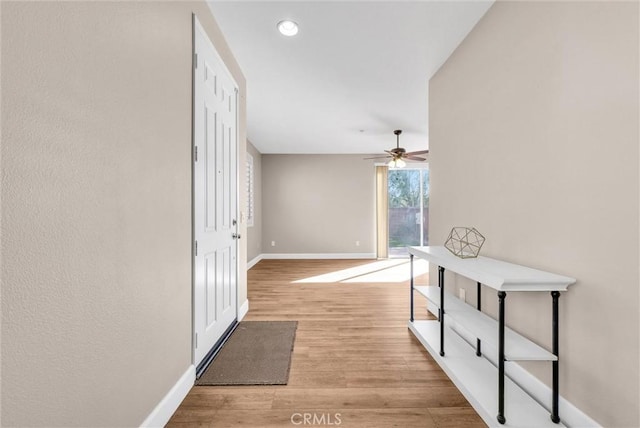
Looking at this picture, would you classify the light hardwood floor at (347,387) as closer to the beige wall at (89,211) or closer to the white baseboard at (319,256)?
the beige wall at (89,211)

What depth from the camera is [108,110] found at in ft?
3.76

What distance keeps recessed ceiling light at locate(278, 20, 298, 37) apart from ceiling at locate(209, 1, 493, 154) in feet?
0.15

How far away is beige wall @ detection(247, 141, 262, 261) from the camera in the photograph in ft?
20.9

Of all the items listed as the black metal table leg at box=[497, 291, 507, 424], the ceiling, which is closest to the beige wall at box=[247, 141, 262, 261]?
the ceiling

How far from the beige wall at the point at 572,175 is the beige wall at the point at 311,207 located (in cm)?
508

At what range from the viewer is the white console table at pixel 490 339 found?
1470mm

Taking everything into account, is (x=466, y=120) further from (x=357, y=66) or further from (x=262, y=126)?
(x=262, y=126)

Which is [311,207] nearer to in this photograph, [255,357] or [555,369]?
[255,357]

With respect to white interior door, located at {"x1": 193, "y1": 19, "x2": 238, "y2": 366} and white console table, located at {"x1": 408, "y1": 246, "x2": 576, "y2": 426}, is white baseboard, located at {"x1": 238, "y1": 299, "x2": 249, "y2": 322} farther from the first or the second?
white console table, located at {"x1": 408, "y1": 246, "x2": 576, "y2": 426}

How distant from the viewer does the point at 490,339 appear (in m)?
1.66

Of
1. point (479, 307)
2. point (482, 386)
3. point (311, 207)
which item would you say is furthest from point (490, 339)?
point (311, 207)

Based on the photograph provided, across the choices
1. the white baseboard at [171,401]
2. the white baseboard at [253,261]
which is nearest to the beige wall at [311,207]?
A: the white baseboard at [253,261]

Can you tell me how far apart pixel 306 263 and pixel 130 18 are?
5.68m

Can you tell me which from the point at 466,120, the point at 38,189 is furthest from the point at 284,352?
the point at 466,120
